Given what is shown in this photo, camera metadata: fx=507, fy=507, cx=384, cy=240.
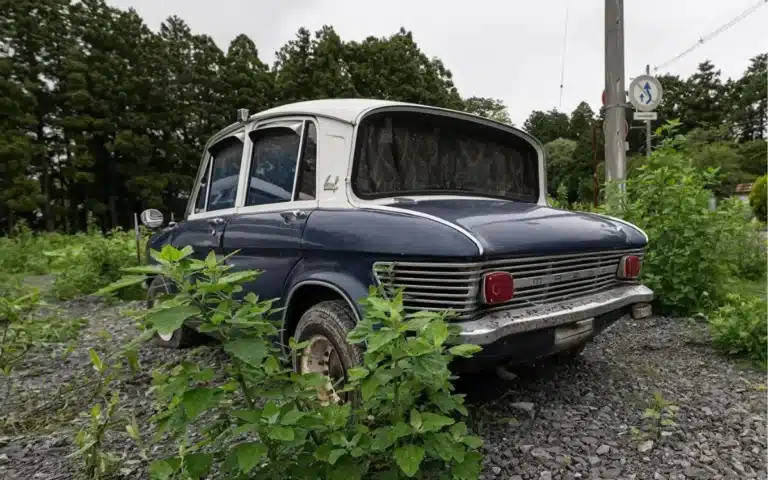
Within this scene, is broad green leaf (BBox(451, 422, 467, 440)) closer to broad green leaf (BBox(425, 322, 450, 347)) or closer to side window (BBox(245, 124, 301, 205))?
broad green leaf (BBox(425, 322, 450, 347))

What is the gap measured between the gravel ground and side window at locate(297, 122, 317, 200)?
1.31 meters

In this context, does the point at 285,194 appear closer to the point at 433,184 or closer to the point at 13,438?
the point at 433,184

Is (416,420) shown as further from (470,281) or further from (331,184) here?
(331,184)

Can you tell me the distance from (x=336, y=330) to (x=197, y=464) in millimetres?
949

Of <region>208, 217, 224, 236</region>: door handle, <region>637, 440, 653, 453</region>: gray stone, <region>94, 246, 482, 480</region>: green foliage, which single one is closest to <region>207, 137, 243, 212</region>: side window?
<region>208, 217, 224, 236</region>: door handle

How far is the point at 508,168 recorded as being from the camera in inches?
146

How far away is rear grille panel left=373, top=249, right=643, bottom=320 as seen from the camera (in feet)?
7.25

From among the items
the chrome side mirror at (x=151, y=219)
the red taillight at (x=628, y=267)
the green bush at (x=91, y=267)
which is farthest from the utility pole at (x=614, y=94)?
the green bush at (x=91, y=267)

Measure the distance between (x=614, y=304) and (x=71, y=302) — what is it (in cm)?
698

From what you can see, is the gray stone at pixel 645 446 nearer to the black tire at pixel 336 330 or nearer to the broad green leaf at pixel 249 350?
the black tire at pixel 336 330

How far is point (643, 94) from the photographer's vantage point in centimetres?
649

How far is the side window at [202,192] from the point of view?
4.11 m

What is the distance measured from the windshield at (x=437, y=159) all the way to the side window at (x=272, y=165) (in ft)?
1.65

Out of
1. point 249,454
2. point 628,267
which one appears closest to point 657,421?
point 628,267
